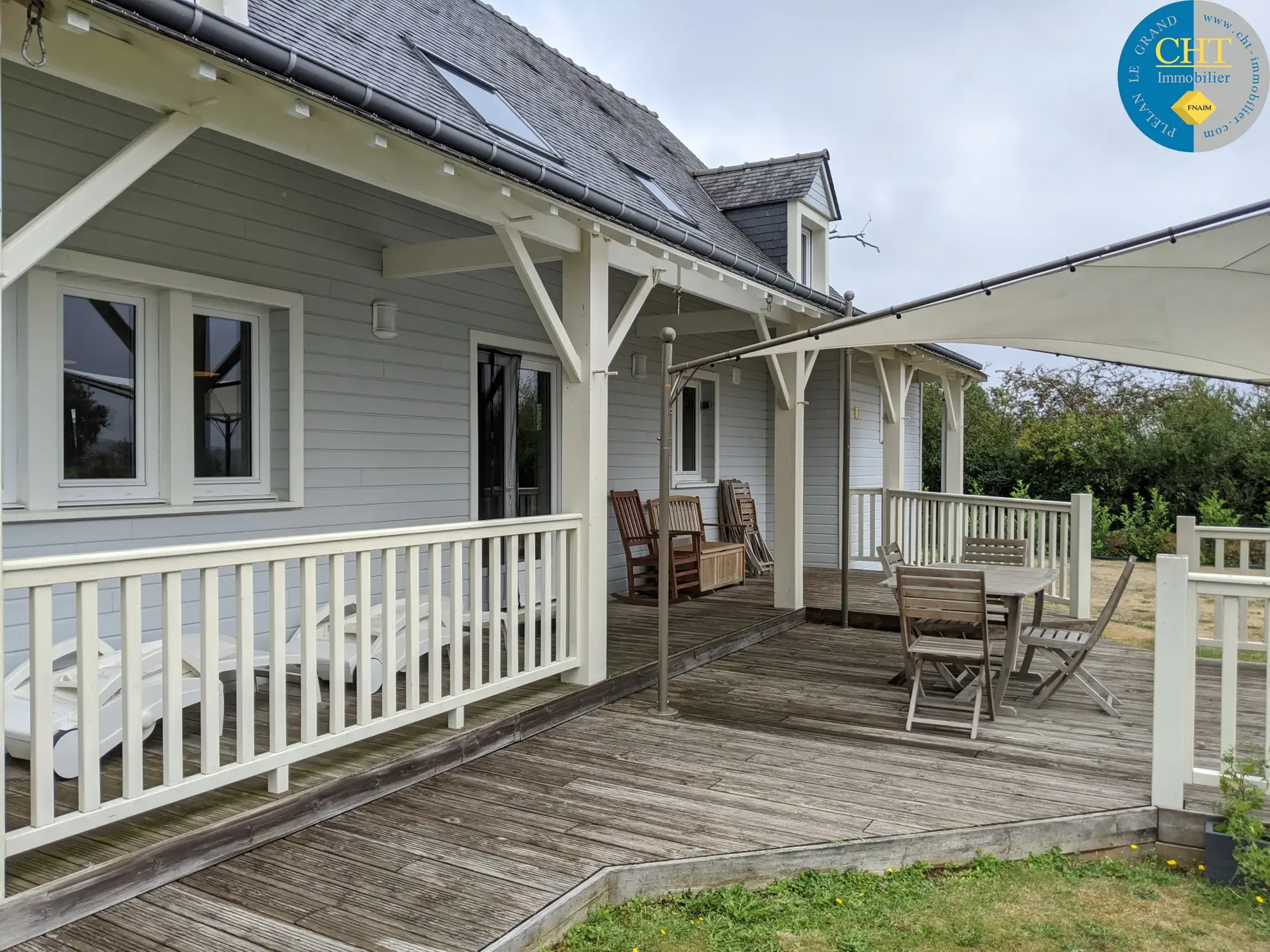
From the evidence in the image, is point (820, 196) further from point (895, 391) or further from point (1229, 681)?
point (1229, 681)

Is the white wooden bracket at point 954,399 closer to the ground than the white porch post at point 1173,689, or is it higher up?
higher up

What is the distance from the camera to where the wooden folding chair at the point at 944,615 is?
15.1 ft

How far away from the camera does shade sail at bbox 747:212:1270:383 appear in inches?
148

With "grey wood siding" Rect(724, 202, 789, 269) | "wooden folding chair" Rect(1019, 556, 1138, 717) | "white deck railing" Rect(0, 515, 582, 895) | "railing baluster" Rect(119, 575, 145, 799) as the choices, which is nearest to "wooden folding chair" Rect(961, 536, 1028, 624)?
"wooden folding chair" Rect(1019, 556, 1138, 717)

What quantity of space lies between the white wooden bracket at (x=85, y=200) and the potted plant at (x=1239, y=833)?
420cm

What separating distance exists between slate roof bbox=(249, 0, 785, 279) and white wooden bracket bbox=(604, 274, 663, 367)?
1.46 feet

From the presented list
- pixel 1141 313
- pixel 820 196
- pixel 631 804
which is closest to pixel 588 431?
pixel 631 804

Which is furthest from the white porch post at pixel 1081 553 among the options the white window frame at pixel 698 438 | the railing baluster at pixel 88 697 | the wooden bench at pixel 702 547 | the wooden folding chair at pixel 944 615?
the railing baluster at pixel 88 697

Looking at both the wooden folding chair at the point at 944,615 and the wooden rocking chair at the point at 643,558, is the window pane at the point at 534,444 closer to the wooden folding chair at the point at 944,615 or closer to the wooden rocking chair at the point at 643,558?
the wooden rocking chair at the point at 643,558

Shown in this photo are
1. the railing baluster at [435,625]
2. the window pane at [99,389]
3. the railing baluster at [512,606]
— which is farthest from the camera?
the railing baluster at [512,606]

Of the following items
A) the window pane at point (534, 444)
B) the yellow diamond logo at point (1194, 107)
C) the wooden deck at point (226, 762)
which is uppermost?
the yellow diamond logo at point (1194, 107)

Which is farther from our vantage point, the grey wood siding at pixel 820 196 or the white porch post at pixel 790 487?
the grey wood siding at pixel 820 196

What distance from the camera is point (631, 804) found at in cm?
357

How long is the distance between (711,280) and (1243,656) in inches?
192
